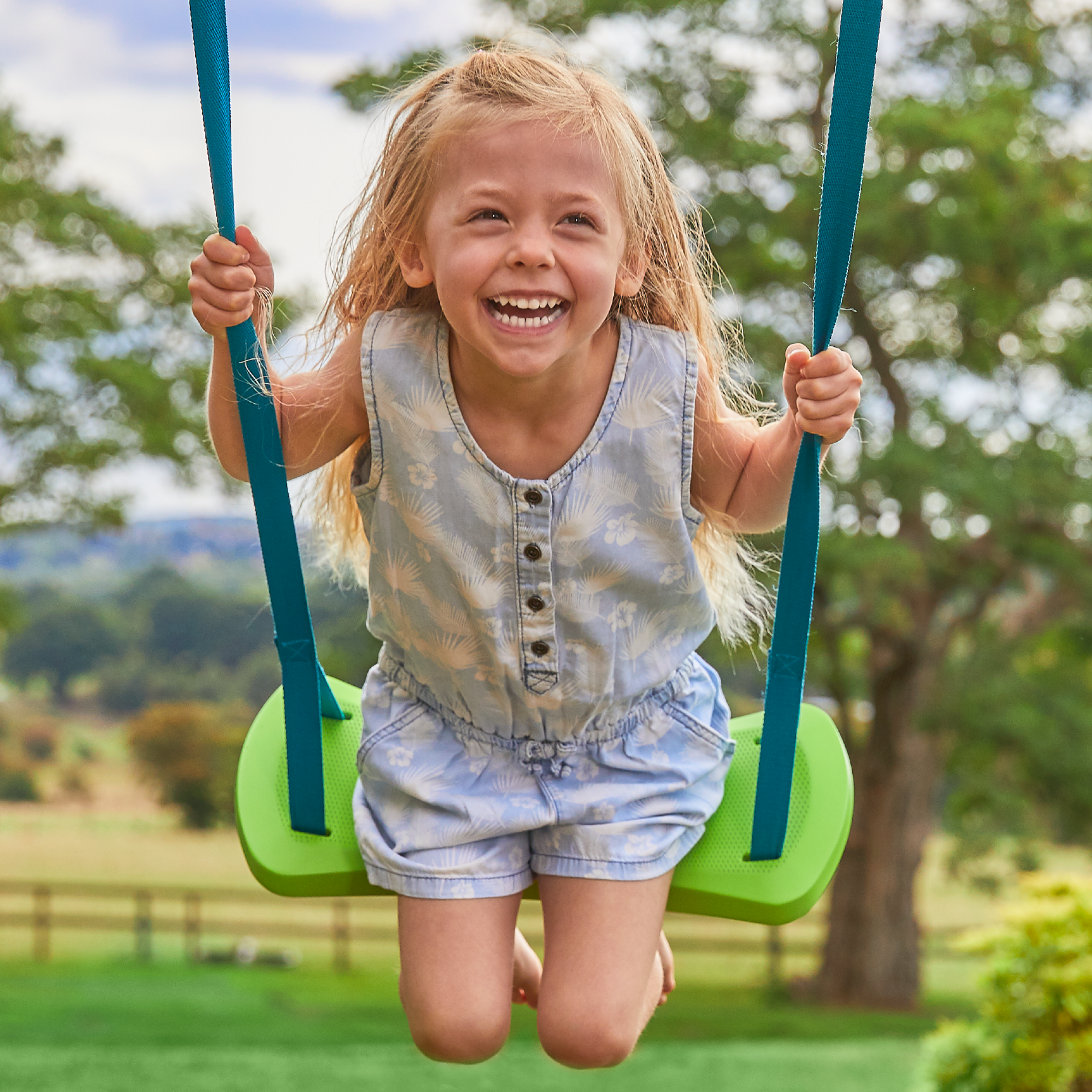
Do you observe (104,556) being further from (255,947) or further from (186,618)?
(255,947)

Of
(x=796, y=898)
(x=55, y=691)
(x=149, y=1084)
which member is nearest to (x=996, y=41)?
(x=149, y=1084)

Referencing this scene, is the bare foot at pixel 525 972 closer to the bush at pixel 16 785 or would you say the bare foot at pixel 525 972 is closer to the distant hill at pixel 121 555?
the distant hill at pixel 121 555

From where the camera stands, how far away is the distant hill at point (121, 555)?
818 cm

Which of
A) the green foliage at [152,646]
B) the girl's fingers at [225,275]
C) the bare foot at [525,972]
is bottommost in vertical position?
the green foliage at [152,646]

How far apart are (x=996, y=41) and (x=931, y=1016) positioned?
7038mm

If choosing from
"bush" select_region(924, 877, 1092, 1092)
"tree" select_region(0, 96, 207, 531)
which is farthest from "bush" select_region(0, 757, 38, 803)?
"bush" select_region(924, 877, 1092, 1092)

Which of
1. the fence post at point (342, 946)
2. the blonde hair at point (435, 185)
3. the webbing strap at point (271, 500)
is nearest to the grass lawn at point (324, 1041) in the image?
the fence post at point (342, 946)

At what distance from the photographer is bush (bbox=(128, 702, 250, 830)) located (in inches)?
534

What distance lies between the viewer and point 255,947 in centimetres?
1245

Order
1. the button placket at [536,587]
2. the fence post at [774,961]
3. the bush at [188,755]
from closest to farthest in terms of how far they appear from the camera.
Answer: the button placket at [536,587], the fence post at [774,961], the bush at [188,755]

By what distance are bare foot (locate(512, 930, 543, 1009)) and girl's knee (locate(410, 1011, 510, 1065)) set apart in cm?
21

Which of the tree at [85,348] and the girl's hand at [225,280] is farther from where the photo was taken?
the tree at [85,348]

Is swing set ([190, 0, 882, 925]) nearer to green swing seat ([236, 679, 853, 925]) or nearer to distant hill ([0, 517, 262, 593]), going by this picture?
green swing seat ([236, 679, 853, 925])

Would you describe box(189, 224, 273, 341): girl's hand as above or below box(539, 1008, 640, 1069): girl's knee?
above
